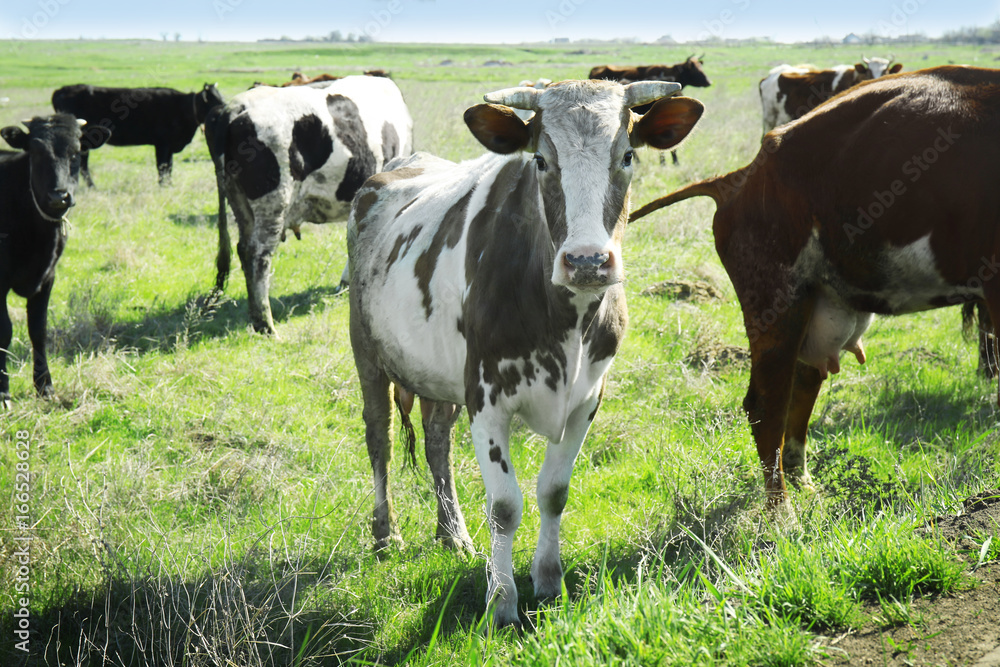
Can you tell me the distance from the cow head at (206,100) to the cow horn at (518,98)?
39.3 ft

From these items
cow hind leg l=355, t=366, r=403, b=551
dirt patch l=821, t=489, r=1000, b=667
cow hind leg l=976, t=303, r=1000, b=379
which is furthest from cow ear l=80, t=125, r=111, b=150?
cow hind leg l=976, t=303, r=1000, b=379

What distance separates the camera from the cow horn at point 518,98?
296 centimetres

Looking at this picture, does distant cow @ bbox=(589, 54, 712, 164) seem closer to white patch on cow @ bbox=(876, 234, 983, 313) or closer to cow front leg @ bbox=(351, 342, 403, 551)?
cow front leg @ bbox=(351, 342, 403, 551)

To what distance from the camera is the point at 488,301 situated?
10.4 feet

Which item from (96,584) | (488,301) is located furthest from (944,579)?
(96,584)

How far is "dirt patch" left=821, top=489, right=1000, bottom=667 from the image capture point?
7.55 feet

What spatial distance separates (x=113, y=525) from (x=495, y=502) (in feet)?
6.49

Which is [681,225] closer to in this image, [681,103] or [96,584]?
[681,103]

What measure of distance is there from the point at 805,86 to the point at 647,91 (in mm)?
13821

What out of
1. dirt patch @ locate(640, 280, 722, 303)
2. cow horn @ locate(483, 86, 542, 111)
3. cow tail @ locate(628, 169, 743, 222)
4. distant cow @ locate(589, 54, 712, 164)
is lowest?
dirt patch @ locate(640, 280, 722, 303)

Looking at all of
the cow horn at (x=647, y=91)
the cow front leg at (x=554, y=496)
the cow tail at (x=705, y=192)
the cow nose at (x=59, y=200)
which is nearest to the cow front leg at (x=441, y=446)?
the cow front leg at (x=554, y=496)

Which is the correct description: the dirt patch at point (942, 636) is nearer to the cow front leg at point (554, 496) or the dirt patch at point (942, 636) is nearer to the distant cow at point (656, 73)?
the cow front leg at point (554, 496)

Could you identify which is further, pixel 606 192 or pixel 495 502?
pixel 495 502

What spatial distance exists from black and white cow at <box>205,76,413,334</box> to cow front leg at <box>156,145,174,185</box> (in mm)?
7744
